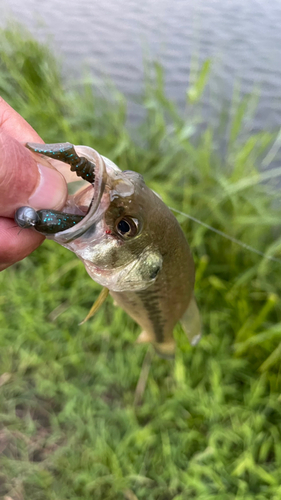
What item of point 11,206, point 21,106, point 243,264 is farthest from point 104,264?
point 21,106

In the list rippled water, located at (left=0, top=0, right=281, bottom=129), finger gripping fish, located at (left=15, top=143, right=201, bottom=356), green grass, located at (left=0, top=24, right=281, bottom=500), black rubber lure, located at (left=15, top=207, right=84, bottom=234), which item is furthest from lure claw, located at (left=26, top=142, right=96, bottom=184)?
rippled water, located at (left=0, top=0, right=281, bottom=129)

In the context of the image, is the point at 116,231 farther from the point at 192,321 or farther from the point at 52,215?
the point at 192,321

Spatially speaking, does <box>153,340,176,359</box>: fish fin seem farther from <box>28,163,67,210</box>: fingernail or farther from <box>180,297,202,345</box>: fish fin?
<box>28,163,67,210</box>: fingernail

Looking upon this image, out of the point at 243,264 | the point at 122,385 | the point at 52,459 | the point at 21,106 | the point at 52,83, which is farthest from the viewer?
the point at 52,83

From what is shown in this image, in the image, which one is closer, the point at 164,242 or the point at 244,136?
the point at 164,242

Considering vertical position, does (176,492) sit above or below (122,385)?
below

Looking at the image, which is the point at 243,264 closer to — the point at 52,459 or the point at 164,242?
the point at 164,242

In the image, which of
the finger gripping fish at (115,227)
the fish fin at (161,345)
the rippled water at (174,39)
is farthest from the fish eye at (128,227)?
the rippled water at (174,39)
